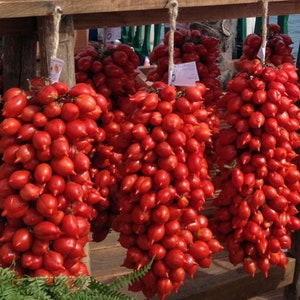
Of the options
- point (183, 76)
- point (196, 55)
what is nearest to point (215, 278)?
point (196, 55)

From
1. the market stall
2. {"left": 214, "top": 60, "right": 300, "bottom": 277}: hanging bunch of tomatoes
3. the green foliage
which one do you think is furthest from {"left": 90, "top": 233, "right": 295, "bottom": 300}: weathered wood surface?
the green foliage

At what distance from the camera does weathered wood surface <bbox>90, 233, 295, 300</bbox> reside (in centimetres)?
220

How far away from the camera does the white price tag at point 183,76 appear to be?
5.45ft

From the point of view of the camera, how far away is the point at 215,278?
7.44ft

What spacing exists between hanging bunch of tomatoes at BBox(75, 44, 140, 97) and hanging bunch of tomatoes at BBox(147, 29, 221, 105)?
16 centimetres

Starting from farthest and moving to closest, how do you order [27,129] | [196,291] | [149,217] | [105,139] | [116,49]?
[196,291]
[116,49]
[105,139]
[149,217]
[27,129]

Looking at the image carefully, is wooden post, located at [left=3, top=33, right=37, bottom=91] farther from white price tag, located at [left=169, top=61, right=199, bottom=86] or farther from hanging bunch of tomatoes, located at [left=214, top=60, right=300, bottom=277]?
hanging bunch of tomatoes, located at [left=214, top=60, right=300, bottom=277]

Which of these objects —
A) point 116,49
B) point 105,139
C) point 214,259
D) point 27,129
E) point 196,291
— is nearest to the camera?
point 27,129

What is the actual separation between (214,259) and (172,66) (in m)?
1.09

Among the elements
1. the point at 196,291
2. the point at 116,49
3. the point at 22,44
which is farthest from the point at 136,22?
the point at 196,291

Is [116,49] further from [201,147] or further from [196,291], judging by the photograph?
[196,291]

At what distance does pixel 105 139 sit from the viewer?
5.84 feet

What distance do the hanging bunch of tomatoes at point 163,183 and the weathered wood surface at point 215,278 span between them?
1.68 ft

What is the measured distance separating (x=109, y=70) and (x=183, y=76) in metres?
0.27
